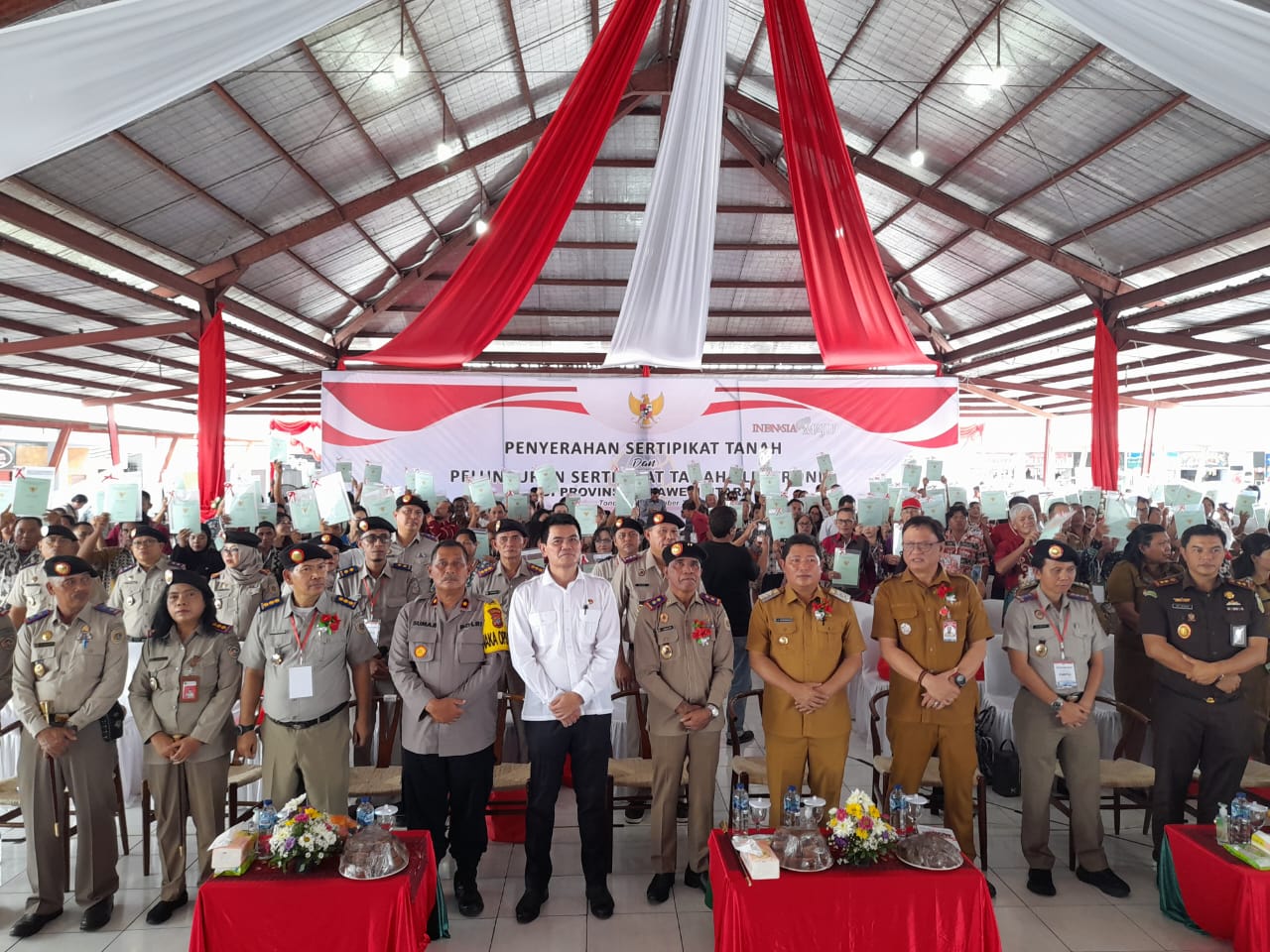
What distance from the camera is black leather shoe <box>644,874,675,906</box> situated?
2885mm

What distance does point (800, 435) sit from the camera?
11508 millimetres

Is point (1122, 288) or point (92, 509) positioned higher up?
point (1122, 288)

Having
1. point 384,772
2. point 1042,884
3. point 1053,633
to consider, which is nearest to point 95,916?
point 384,772

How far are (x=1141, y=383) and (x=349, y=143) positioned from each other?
591 inches

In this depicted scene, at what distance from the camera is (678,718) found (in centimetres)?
291

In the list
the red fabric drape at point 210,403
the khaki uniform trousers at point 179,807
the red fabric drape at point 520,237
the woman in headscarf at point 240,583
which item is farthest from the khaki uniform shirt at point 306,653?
the red fabric drape at point 210,403

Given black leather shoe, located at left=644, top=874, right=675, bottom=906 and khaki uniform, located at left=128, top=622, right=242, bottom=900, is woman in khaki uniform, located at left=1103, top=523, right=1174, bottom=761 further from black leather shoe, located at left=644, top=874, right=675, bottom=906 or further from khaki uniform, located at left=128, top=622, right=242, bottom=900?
khaki uniform, located at left=128, top=622, right=242, bottom=900

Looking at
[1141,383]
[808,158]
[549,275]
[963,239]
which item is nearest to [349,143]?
[549,275]

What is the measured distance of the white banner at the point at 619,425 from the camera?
36.1 ft

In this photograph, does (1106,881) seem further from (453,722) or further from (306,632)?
(306,632)

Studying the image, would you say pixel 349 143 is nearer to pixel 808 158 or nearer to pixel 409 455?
pixel 409 455

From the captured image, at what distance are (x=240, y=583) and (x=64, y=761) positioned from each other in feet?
4.45

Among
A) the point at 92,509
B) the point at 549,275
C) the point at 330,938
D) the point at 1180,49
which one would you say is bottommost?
the point at 330,938

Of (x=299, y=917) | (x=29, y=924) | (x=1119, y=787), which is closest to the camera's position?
(x=299, y=917)
